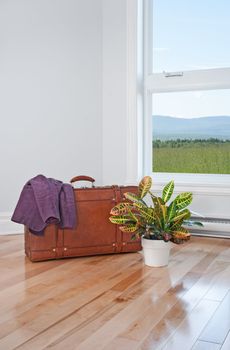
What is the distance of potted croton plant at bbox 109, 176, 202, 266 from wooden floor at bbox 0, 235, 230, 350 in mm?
104

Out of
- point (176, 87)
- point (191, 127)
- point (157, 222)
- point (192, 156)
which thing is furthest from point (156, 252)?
point (176, 87)

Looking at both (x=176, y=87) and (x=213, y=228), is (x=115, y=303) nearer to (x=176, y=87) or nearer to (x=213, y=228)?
(x=213, y=228)

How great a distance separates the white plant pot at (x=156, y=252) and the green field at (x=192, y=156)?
120cm

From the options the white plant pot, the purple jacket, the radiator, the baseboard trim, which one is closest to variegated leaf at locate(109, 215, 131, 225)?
the white plant pot

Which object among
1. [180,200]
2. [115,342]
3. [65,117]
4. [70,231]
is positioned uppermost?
[65,117]

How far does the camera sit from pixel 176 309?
184 centimetres

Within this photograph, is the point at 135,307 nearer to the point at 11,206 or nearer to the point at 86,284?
the point at 86,284

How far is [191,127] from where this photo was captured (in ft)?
11.6

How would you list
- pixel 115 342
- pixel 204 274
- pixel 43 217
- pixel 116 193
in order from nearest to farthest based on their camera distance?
pixel 115 342
pixel 204 274
pixel 43 217
pixel 116 193

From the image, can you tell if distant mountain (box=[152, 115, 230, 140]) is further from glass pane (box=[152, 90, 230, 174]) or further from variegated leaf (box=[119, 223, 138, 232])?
variegated leaf (box=[119, 223, 138, 232])

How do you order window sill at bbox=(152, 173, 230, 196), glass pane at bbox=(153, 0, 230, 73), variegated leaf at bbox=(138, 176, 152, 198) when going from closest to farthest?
variegated leaf at bbox=(138, 176, 152, 198) → window sill at bbox=(152, 173, 230, 196) → glass pane at bbox=(153, 0, 230, 73)

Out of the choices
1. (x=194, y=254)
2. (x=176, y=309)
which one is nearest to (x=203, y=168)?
(x=194, y=254)

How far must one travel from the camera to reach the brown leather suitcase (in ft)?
8.51

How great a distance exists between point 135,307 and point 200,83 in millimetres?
2085
